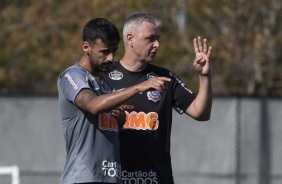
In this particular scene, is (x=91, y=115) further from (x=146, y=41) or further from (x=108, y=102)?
(x=146, y=41)

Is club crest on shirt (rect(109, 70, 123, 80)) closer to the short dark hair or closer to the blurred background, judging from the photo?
the short dark hair

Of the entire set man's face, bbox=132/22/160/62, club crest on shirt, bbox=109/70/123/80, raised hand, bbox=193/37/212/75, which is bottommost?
club crest on shirt, bbox=109/70/123/80

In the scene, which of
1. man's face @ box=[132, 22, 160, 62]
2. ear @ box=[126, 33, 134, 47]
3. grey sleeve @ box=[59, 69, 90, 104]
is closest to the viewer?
grey sleeve @ box=[59, 69, 90, 104]

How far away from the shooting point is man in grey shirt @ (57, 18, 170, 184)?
5.24m

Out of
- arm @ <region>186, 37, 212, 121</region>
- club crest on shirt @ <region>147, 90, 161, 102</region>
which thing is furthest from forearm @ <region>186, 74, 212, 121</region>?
club crest on shirt @ <region>147, 90, 161, 102</region>

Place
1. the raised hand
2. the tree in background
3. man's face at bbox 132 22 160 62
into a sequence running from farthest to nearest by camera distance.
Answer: the tree in background
man's face at bbox 132 22 160 62
the raised hand

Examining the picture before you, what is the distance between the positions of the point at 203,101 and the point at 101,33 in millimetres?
1183

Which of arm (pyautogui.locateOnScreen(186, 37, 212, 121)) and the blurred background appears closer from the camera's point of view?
arm (pyautogui.locateOnScreen(186, 37, 212, 121))

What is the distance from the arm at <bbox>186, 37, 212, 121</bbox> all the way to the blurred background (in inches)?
202

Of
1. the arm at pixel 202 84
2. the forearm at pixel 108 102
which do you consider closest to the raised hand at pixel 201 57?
the arm at pixel 202 84

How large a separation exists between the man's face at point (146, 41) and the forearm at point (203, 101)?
0.41 metres

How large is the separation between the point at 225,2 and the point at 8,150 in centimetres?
445

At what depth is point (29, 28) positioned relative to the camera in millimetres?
15938

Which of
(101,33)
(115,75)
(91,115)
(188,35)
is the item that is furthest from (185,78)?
(91,115)
